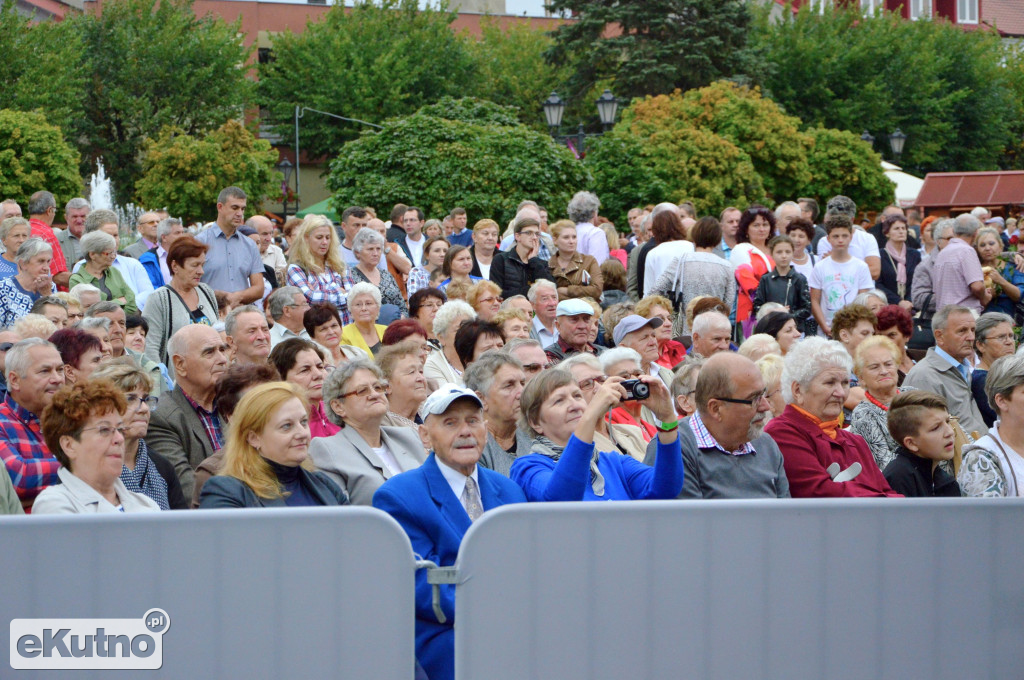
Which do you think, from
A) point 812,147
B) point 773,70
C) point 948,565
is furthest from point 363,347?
point 773,70

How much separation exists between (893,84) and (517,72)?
15.1 m

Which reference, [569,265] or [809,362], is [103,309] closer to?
[809,362]

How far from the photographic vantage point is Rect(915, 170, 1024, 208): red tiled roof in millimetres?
29031

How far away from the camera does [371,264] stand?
33.6 feet

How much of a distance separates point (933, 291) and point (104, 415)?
939cm

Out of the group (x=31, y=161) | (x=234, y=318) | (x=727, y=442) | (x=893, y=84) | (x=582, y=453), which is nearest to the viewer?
(x=582, y=453)

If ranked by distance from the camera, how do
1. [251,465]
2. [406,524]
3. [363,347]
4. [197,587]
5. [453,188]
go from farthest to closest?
[453,188], [363,347], [251,465], [406,524], [197,587]

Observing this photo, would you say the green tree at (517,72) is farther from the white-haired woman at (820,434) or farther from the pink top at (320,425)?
the white-haired woman at (820,434)

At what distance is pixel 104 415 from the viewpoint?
4766 mm

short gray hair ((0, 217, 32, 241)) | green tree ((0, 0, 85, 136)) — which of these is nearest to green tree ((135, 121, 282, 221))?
green tree ((0, 0, 85, 136))

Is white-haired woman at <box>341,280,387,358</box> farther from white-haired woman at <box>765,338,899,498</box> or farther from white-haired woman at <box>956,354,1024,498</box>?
white-haired woman at <box>956,354,1024,498</box>

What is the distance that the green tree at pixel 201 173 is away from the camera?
3597cm

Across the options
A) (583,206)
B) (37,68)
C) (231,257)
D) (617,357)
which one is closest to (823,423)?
(617,357)

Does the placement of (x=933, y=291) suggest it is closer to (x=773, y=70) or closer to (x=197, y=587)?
(x=197, y=587)
